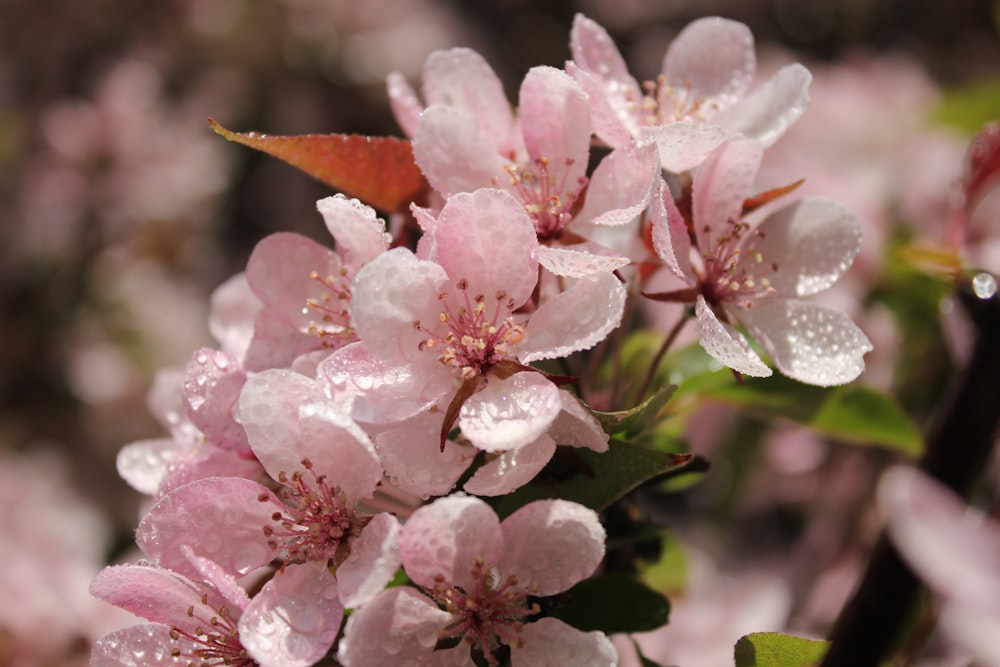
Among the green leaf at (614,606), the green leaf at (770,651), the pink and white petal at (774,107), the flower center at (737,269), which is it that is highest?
the pink and white petal at (774,107)

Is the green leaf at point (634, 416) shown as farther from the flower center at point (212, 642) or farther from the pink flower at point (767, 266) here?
the flower center at point (212, 642)

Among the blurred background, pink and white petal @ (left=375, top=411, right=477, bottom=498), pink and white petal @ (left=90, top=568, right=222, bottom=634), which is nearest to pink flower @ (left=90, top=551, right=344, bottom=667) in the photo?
pink and white petal @ (left=90, top=568, right=222, bottom=634)

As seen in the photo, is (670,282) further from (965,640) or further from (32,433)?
(32,433)

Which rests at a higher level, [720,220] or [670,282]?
[720,220]

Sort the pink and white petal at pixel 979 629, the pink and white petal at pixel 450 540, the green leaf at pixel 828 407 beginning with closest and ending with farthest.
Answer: the pink and white petal at pixel 979 629, the pink and white petal at pixel 450 540, the green leaf at pixel 828 407

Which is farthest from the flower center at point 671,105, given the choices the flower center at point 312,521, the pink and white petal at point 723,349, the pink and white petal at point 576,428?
the flower center at point 312,521

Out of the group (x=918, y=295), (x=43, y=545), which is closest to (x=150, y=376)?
(x=43, y=545)
